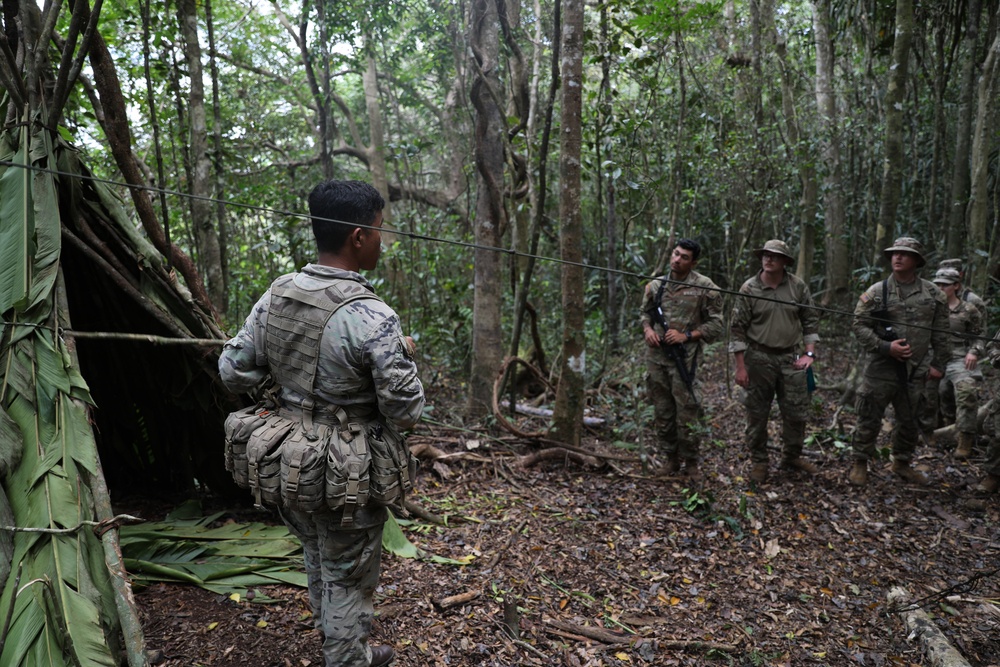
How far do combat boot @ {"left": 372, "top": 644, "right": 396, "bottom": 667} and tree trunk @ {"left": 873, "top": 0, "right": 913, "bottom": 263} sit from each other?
19.7 feet

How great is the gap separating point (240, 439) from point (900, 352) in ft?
16.6

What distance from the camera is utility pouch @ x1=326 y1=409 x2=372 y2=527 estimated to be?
2.33 meters

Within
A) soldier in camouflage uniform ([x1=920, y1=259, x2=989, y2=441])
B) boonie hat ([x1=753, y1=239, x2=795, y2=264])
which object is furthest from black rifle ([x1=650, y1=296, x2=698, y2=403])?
soldier in camouflage uniform ([x1=920, y1=259, x2=989, y2=441])

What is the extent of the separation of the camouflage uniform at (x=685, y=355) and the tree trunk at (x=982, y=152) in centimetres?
354

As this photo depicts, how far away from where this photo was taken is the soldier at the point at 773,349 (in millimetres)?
5355

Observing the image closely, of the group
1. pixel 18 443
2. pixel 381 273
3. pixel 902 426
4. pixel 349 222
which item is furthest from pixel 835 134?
pixel 18 443

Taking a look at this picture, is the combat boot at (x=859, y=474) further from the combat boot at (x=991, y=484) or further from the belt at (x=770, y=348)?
the belt at (x=770, y=348)

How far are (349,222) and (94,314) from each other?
2.20m

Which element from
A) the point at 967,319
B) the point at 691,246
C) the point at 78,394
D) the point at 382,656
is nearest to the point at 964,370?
the point at 967,319

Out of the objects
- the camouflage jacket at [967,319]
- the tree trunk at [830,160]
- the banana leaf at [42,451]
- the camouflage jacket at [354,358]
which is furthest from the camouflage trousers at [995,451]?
the banana leaf at [42,451]

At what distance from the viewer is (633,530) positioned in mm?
4559

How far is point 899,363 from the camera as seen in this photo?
5402mm

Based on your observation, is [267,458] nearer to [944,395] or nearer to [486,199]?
[486,199]

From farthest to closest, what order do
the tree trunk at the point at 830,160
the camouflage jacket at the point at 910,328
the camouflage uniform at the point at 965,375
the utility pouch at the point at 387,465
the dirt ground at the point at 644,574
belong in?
1. the tree trunk at the point at 830,160
2. the camouflage uniform at the point at 965,375
3. the camouflage jacket at the point at 910,328
4. the dirt ground at the point at 644,574
5. the utility pouch at the point at 387,465
